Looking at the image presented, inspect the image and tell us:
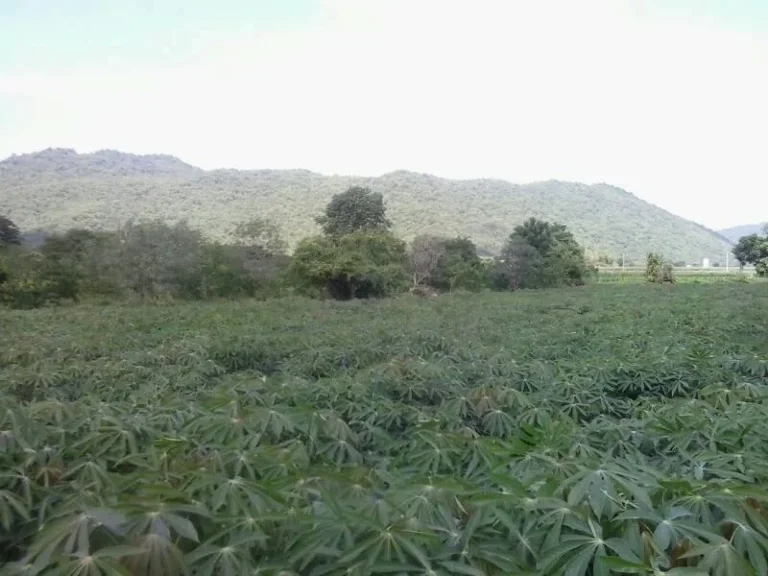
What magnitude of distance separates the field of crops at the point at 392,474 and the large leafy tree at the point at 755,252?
40.2 metres

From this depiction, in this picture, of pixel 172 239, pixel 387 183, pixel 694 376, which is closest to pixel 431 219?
pixel 387 183

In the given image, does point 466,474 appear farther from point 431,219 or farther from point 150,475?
point 431,219

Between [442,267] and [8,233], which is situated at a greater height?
[8,233]

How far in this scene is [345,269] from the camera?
2758 cm

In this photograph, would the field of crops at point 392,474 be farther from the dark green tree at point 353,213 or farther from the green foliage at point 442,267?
the dark green tree at point 353,213

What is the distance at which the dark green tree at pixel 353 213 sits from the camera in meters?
40.1

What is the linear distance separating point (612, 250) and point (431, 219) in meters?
25.6

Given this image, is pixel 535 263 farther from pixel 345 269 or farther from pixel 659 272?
pixel 345 269

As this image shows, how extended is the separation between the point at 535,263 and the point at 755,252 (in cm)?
1682

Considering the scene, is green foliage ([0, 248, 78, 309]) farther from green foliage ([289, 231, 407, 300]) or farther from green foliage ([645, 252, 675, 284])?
green foliage ([645, 252, 675, 284])

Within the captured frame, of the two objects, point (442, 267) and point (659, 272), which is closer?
point (442, 267)

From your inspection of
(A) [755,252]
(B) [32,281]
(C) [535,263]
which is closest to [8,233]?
(B) [32,281]

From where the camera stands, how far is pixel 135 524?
56.5 inches

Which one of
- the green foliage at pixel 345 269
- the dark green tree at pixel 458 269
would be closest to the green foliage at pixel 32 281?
the green foliage at pixel 345 269
